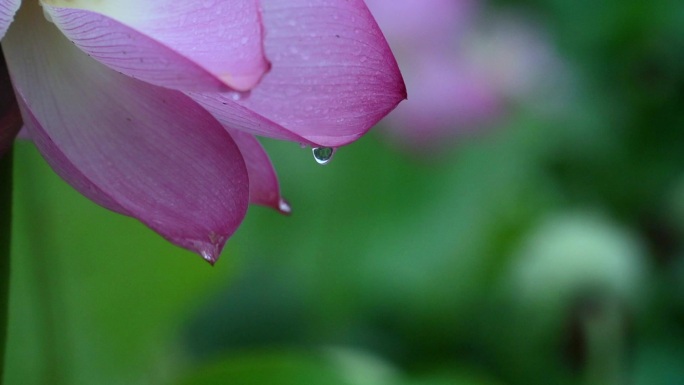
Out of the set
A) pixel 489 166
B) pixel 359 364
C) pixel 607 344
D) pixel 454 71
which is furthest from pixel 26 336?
pixel 454 71

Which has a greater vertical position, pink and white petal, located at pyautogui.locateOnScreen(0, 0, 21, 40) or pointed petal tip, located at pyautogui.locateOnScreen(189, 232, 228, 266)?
pink and white petal, located at pyautogui.locateOnScreen(0, 0, 21, 40)

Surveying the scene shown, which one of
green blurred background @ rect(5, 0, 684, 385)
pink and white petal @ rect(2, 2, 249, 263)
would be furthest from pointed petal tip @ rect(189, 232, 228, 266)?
green blurred background @ rect(5, 0, 684, 385)

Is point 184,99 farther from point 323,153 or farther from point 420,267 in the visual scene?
point 420,267

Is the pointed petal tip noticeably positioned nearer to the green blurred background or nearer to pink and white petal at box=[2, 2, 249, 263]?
pink and white petal at box=[2, 2, 249, 263]

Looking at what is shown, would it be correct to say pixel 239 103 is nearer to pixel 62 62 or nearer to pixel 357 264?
pixel 62 62

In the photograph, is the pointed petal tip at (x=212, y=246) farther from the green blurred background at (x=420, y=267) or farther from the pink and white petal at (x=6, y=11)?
the green blurred background at (x=420, y=267)
